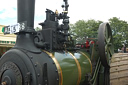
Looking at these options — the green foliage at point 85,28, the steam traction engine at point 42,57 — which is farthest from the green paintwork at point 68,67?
the green foliage at point 85,28

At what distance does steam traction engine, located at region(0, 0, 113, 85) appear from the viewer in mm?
2641

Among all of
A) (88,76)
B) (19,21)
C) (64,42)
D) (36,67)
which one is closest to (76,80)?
(88,76)

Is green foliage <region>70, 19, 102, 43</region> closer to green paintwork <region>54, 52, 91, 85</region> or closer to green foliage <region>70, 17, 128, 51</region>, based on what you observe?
green foliage <region>70, 17, 128, 51</region>

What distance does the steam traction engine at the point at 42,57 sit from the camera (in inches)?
104

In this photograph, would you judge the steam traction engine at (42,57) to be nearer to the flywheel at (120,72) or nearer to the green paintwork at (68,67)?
the green paintwork at (68,67)

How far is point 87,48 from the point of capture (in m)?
4.67

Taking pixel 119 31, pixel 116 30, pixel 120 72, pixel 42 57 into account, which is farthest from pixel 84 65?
pixel 116 30

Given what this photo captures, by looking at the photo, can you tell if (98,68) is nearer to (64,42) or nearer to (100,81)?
(100,81)

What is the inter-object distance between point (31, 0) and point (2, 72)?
1522mm

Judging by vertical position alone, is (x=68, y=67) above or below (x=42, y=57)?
below

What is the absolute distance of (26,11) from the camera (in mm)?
3008

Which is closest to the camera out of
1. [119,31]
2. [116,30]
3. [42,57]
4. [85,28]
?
[42,57]

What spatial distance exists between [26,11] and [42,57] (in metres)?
0.96

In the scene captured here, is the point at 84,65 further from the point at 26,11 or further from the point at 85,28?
the point at 85,28
